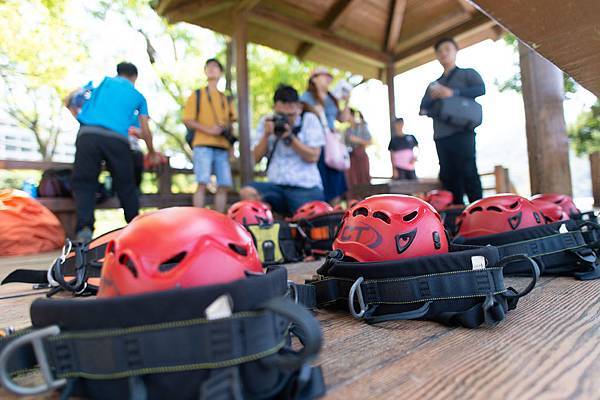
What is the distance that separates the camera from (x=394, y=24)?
7.75 m

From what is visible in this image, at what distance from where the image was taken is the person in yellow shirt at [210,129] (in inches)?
200

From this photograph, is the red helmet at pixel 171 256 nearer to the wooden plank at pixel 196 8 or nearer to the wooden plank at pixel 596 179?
the wooden plank at pixel 596 179

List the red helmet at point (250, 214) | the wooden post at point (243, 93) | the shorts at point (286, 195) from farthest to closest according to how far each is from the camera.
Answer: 1. the wooden post at point (243, 93)
2. the shorts at point (286, 195)
3. the red helmet at point (250, 214)

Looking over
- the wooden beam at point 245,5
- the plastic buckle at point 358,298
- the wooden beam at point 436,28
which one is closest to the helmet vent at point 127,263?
the plastic buckle at point 358,298

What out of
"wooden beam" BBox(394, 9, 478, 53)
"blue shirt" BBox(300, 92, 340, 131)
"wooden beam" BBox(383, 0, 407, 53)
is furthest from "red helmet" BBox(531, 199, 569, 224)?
"wooden beam" BBox(383, 0, 407, 53)

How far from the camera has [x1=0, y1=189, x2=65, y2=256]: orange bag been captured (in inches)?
181

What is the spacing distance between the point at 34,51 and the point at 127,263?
38.7 feet

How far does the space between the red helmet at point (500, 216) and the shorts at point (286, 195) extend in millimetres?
2198

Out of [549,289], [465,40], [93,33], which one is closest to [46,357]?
[549,289]

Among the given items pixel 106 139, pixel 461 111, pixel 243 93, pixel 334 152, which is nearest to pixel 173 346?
pixel 106 139

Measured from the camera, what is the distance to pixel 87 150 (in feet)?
12.9

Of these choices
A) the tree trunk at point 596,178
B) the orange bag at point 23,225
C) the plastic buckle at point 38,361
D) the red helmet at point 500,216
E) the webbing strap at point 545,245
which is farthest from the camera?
the tree trunk at point 596,178

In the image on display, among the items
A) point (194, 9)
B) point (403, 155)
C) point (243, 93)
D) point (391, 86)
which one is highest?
point (194, 9)

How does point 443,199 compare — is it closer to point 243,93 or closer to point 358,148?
point 358,148
